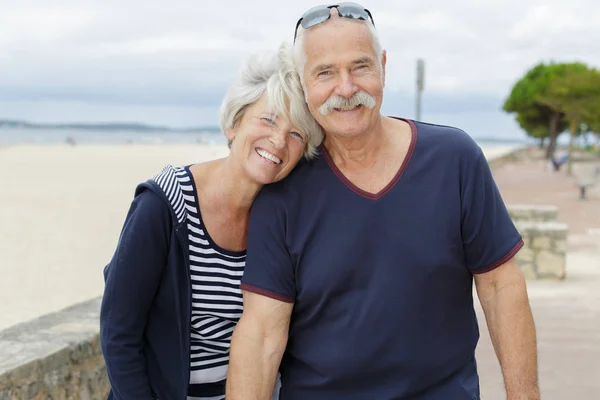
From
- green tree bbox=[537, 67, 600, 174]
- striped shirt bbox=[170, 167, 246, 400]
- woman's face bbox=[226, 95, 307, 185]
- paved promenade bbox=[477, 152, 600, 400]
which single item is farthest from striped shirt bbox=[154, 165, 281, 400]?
green tree bbox=[537, 67, 600, 174]

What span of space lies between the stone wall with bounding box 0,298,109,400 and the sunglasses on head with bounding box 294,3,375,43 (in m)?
1.68

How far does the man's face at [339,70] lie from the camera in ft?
7.30

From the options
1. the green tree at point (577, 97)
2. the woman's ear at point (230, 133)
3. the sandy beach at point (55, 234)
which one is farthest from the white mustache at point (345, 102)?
the green tree at point (577, 97)

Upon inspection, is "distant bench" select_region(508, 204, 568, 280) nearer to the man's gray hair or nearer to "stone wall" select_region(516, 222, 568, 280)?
"stone wall" select_region(516, 222, 568, 280)

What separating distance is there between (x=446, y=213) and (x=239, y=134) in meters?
0.69

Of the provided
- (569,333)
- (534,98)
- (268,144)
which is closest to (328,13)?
(268,144)

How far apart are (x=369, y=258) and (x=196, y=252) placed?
0.53 m

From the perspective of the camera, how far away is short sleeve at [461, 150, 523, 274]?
221cm

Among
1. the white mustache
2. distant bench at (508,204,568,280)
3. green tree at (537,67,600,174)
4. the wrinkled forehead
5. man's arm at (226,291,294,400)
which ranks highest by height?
the wrinkled forehead

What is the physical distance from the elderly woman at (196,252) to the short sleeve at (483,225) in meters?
0.50

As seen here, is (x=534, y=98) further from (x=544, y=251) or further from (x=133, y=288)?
(x=133, y=288)

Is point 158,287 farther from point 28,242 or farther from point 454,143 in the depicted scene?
point 28,242

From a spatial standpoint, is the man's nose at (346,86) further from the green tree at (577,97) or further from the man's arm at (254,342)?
the green tree at (577,97)

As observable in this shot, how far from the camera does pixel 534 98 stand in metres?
58.0
